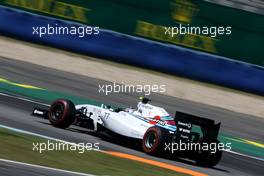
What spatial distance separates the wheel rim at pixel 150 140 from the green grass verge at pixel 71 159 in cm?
95

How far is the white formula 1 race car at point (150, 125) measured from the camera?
41.1ft

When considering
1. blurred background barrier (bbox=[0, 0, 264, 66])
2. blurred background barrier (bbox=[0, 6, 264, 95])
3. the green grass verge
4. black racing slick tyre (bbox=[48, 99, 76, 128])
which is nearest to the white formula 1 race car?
black racing slick tyre (bbox=[48, 99, 76, 128])

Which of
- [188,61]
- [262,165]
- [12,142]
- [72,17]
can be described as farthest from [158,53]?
[12,142]

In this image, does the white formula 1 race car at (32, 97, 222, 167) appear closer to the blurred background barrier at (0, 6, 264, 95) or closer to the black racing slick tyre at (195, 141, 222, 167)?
the black racing slick tyre at (195, 141, 222, 167)

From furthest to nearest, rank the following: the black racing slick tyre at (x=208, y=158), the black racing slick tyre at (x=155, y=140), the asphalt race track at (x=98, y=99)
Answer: the asphalt race track at (x=98, y=99), the black racing slick tyre at (x=208, y=158), the black racing slick tyre at (x=155, y=140)

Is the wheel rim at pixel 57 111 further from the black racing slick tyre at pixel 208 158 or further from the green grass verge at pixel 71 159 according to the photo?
the black racing slick tyre at pixel 208 158

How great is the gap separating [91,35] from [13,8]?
261cm

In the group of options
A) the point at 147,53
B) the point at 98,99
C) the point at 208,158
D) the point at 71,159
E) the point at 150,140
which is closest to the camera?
the point at 71,159

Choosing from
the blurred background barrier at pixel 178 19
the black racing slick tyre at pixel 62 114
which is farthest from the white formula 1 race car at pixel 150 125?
the blurred background barrier at pixel 178 19

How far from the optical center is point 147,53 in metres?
22.5

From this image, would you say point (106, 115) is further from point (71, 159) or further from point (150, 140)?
point (71, 159)

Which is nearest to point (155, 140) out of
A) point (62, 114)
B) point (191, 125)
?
point (191, 125)

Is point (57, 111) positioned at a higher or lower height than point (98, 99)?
lower

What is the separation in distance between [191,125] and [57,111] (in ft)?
8.06
